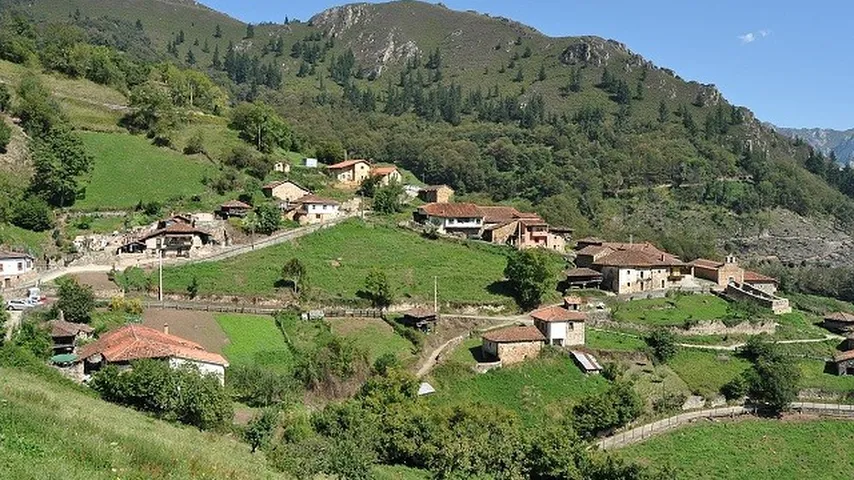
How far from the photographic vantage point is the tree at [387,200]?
219 feet

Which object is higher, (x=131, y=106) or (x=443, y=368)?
(x=131, y=106)

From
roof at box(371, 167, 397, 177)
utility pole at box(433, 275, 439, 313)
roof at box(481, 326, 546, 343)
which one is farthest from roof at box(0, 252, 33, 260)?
roof at box(371, 167, 397, 177)

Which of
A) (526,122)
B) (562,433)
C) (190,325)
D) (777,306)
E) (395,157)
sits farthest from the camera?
(526,122)

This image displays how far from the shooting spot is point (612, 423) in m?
36.6

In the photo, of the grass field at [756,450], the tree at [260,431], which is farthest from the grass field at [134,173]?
the grass field at [756,450]

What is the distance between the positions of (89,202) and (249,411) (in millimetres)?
36205

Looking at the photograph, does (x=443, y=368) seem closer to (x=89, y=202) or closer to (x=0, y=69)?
(x=89, y=202)

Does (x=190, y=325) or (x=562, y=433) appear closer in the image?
(x=562, y=433)

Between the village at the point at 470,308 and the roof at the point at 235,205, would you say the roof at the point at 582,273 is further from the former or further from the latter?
the roof at the point at 235,205

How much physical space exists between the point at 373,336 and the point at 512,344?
8.01m

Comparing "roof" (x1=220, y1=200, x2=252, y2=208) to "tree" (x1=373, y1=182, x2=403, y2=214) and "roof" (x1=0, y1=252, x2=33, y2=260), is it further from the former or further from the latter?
"roof" (x1=0, y1=252, x2=33, y2=260)

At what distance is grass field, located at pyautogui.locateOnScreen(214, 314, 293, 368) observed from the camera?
1469 inches

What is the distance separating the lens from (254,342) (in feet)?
129

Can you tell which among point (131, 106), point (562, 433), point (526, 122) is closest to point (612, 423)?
point (562, 433)
